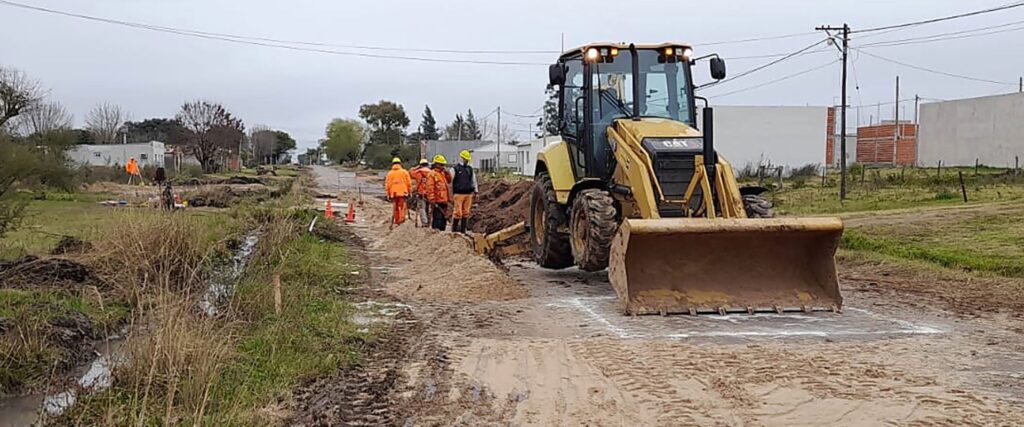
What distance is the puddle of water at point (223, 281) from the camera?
981cm

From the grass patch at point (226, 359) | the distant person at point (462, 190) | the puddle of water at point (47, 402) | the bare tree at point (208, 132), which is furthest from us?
the bare tree at point (208, 132)

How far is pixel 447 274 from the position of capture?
491 inches

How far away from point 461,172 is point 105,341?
9.12 metres

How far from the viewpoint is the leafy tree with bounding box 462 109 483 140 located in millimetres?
118037

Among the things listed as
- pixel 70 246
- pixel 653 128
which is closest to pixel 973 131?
pixel 653 128

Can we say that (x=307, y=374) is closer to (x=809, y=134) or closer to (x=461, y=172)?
(x=461, y=172)

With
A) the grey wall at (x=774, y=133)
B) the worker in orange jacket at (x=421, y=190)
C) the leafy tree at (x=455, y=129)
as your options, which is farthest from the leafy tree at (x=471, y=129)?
the worker in orange jacket at (x=421, y=190)

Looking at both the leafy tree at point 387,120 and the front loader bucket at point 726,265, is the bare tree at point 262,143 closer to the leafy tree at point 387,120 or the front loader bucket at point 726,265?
the leafy tree at point 387,120

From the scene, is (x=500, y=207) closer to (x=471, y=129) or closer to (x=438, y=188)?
(x=438, y=188)

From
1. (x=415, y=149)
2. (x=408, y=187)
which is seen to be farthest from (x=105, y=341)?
(x=415, y=149)

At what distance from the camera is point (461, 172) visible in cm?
1736

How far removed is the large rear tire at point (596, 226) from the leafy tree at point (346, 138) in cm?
10773

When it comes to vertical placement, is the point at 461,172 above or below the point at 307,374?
above

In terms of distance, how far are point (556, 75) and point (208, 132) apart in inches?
2361
